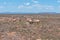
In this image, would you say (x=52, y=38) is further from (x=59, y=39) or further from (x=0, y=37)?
(x=0, y=37)

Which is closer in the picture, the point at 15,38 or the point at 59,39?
the point at 15,38

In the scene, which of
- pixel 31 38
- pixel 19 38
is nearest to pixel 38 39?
pixel 31 38

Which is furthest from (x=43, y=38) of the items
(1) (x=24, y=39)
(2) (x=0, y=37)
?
(2) (x=0, y=37)

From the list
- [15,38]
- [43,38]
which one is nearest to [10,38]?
[15,38]

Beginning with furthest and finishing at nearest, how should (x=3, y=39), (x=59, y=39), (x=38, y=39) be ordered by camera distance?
1. (x=59, y=39)
2. (x=38, y=39)
3. (x=3, y=39)

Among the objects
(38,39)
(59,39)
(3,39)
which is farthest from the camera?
(59,39)

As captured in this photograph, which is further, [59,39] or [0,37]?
[59,39]

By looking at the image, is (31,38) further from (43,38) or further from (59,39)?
(59,39)
